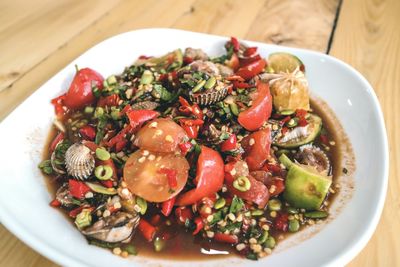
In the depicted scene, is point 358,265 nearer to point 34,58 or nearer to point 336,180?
point 336,180

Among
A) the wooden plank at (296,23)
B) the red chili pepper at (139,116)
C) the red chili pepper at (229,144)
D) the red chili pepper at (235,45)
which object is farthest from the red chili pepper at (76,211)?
the wooden plank at (296,23)

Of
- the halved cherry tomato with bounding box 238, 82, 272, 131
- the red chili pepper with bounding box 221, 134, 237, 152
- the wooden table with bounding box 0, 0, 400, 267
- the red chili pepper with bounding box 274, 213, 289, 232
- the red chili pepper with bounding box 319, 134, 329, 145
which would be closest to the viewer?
the red chili pepper with bounding box 274, 213, 289, 232

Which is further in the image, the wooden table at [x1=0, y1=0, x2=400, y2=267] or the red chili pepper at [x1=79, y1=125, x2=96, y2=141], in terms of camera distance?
the wooden table at [x1=0, y1=0, x2=400, y2=267]

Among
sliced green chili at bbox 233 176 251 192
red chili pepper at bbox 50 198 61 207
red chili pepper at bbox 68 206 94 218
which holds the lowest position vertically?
red chili pepper at bbox 50 198 61 207

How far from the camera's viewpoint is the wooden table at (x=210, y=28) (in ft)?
11.0

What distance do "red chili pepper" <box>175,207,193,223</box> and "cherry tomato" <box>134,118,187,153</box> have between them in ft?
1.11

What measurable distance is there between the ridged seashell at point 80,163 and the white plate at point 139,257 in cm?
23

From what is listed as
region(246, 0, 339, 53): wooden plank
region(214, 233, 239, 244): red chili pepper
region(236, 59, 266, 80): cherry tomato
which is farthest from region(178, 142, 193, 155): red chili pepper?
region(246, 0, 339, 53): wooden plank

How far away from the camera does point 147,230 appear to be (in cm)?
218

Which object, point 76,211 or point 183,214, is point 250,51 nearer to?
point 183,214

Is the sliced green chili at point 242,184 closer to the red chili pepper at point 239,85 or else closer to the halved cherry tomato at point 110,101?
the red chili pepper at point 239,85

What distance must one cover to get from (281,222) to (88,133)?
1369mm

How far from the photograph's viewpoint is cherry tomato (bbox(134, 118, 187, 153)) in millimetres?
2213

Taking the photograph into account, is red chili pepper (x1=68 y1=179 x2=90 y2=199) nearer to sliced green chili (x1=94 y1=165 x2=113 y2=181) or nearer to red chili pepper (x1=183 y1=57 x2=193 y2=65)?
sliced green chili (x1=94 y1=165 x2=113 y2=181)
